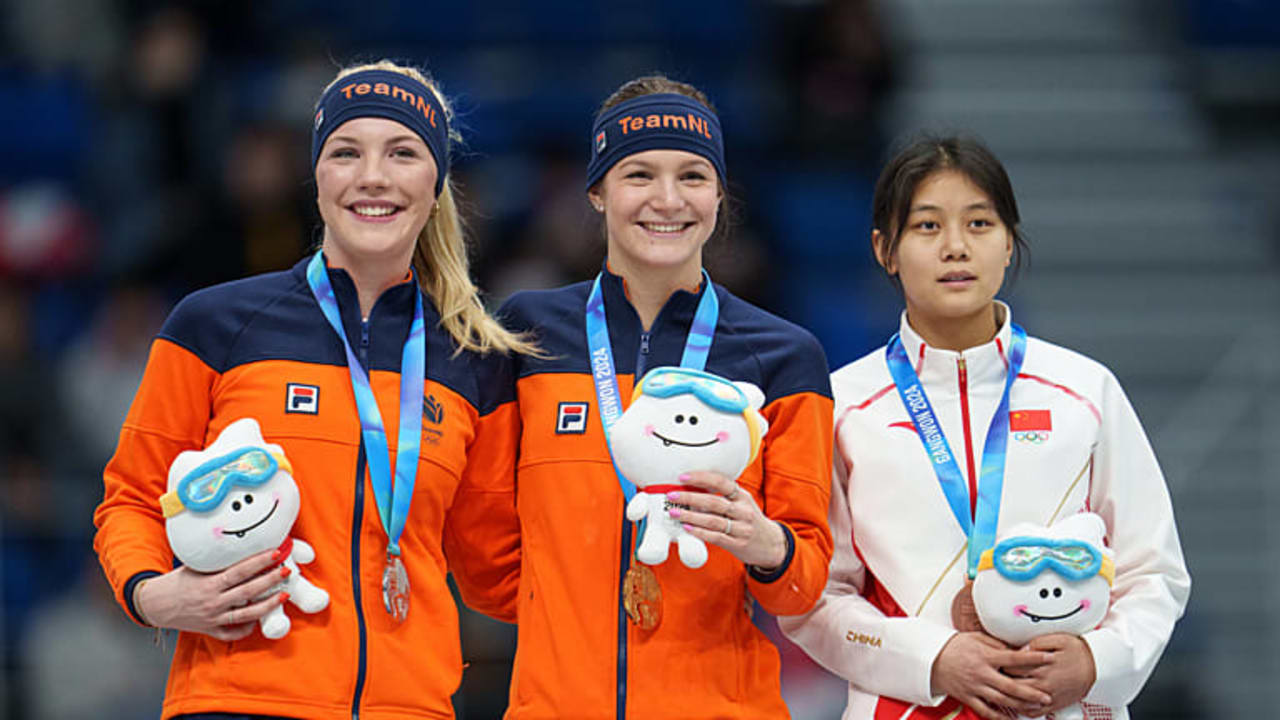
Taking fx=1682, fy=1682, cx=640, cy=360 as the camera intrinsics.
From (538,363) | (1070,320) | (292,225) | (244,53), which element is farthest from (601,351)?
(244,53)

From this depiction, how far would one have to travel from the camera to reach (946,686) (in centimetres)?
326

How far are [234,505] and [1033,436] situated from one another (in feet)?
5.23

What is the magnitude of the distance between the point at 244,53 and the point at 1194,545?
513cm

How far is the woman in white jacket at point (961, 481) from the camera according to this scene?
327 cm

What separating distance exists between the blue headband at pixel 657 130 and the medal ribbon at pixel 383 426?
56 centimetres

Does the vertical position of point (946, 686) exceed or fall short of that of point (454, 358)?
it falls short

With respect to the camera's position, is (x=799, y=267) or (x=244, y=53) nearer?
(x=799, y=267)

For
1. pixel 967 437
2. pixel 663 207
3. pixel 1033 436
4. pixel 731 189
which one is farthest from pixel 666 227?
pixel 731 189

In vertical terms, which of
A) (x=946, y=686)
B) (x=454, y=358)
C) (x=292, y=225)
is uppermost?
(x=292, y=225)

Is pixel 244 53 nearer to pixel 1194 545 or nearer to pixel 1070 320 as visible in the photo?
pixel 1070 320

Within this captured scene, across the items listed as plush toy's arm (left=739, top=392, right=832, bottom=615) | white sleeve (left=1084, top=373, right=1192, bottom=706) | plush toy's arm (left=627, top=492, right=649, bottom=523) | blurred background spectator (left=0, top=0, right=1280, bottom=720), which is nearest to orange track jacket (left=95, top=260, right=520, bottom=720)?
plush toy's arm (left=627, top=492, right=649, bottom=523)

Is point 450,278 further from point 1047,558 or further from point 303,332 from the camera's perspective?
point 1047,558

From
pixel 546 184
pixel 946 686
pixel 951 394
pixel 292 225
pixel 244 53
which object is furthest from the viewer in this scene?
pixel 244 53

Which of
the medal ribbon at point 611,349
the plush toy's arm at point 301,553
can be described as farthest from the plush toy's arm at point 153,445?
the medal ribbon at point 611,349
